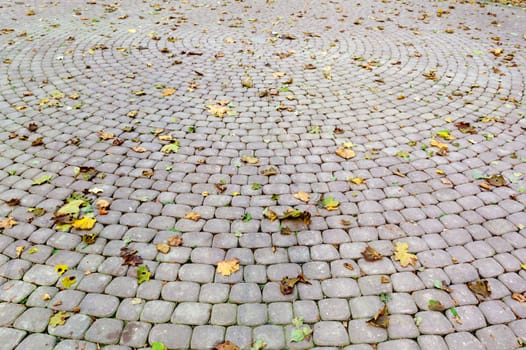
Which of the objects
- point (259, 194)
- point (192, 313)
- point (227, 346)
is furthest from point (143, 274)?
point (259, 194)

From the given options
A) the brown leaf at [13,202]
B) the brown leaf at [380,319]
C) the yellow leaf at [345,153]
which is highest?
the yellow leaf at [345,153]

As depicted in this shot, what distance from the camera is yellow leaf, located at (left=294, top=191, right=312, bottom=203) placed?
371 cm

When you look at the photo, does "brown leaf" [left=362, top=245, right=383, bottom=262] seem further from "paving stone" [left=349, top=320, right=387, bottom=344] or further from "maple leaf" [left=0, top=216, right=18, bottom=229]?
"maple leaf" [left=0, top=216, right=18, bottom=229]

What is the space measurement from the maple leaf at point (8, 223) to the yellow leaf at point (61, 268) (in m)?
0.73

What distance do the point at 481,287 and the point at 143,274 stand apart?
8.31 feet

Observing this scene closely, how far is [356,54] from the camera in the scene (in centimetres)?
709

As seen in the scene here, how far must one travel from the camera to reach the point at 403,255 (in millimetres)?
3131

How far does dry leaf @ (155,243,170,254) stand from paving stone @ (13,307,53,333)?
856 mm

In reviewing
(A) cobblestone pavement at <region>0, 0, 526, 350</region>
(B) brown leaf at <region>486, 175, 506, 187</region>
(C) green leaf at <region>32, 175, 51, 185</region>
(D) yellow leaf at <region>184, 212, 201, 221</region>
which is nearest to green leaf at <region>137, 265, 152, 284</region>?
(A) cobblestone pavement at <region>0, 0, 526, 350</region>

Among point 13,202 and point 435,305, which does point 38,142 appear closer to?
point 13,202

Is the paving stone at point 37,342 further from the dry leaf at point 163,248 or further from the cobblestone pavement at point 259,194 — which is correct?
the dry leaf at point 163,248

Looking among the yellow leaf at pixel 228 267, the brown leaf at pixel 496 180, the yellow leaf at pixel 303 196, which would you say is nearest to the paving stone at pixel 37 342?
the yellow leaf at pixel 228 267

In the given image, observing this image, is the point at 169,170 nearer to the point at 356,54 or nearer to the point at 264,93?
the point at 264,93

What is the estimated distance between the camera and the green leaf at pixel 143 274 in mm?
2910
